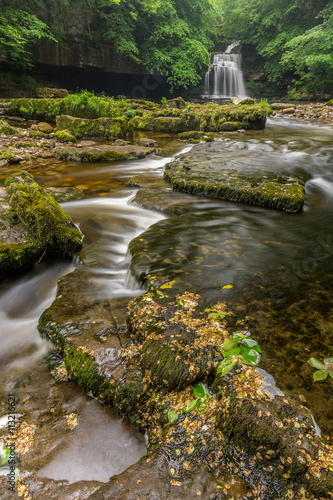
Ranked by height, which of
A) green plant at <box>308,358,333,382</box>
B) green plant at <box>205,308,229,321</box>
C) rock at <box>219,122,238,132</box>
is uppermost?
rock at <box>219,122,238,132</box>

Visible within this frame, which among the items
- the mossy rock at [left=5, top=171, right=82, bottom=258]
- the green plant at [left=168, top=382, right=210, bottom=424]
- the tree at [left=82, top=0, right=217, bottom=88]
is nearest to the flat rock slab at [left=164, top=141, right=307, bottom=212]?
the mossy rock at [left=5, top=171, right=82, bottom=258]

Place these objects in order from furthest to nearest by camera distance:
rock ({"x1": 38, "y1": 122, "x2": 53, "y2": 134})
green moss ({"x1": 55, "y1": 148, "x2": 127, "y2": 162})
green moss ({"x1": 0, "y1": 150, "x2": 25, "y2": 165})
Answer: rock ({"x1": 38, "y1": 122, "x2": 53, "y2": 134}) → green moss ({"x1": 55, "y1": 148, "x2": 127, "y2": 162}) → green moss ({"x1": 0, "y1": 150, "x2": 25, "y2": 165})

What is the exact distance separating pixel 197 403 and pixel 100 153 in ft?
27.6

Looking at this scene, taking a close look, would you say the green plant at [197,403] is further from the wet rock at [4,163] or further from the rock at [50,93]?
the rock at [50,93]

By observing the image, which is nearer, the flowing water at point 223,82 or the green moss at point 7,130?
the green moss at point 7,130

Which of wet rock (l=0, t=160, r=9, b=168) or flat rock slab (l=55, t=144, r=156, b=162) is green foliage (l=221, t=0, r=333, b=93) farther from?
wet rock (l=0, t=160, r=9, b=168)

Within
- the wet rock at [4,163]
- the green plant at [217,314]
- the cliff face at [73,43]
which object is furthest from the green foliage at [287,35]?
the green plant at [217,314]

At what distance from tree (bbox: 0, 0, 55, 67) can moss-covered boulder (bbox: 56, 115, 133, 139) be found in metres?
6.94

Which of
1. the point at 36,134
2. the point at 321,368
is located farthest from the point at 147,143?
the point at 321,368

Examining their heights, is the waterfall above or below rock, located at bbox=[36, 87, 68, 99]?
above

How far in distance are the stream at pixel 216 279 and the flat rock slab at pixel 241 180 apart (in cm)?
23

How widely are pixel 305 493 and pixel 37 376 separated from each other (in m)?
1.78

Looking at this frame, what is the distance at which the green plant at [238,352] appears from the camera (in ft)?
5.26

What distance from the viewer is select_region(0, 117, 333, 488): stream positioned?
5.21 feet
